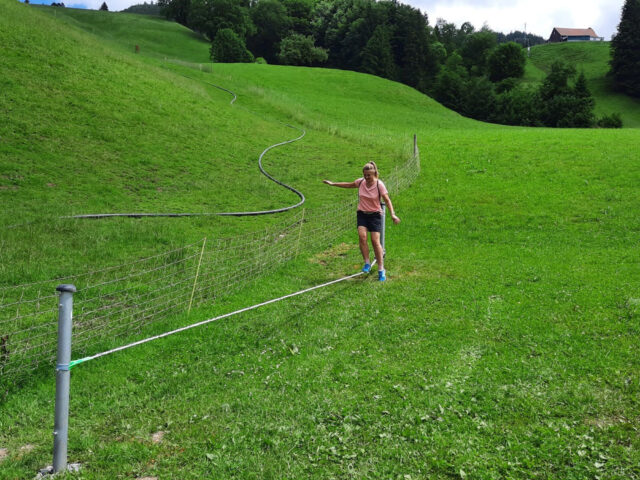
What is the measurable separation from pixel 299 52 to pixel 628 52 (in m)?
58.8

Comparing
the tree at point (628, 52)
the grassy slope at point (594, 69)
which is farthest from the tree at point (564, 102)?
the tree at point (628, 52)

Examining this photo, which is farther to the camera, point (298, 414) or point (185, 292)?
point (185, 292)

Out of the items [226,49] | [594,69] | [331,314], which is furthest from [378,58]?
[331,314]

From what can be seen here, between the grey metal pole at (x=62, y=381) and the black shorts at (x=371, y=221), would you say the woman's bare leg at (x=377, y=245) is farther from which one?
the grey metal pole at (x=62, y=381)

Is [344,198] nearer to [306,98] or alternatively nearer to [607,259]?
[607,259]

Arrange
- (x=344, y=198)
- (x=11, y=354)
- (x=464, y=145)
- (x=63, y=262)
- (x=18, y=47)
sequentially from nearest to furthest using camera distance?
(x=11, y=354)
(x=63, y=262)
(x=344, y=198)
(x=18, y=47)
(x=464, y=145)

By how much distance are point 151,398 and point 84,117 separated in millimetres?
18129

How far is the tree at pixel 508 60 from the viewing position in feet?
307

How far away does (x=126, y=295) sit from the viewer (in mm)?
9375

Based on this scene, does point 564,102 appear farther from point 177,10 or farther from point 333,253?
point 177,10

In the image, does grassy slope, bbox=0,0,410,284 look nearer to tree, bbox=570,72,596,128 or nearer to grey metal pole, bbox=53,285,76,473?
grey metal pole, bbox=53,285,76,473

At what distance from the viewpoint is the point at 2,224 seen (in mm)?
12125

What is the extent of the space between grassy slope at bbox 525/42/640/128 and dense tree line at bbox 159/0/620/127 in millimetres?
6953

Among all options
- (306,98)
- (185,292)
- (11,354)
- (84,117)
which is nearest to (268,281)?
(185,292)
